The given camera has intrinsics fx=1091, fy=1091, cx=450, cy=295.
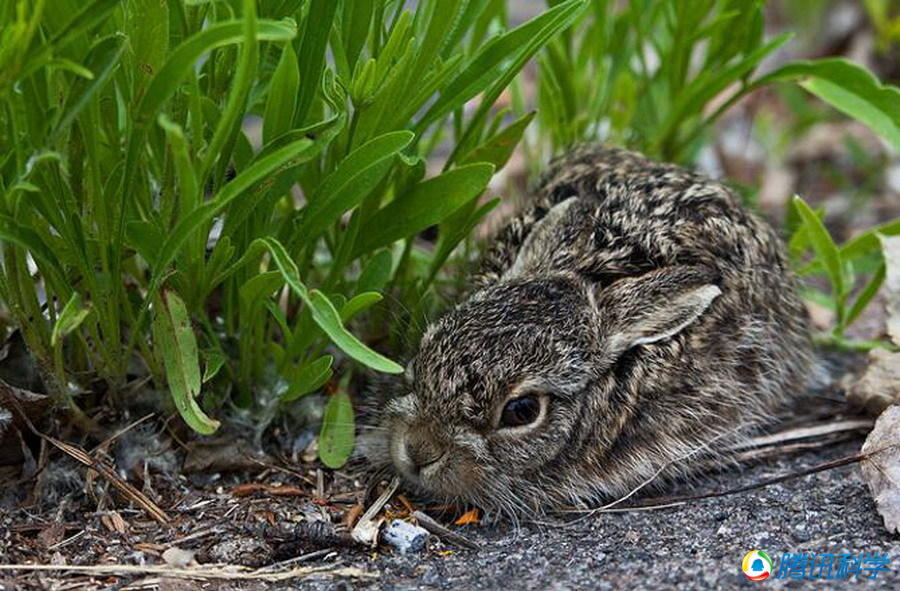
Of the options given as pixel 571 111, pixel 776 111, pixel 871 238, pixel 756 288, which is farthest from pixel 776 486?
pixel 776 111

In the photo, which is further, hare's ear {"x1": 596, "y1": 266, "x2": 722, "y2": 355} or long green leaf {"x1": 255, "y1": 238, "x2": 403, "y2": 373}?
hare's ear {"x1": 596, "y1": 266, "x2": 722, "y2": 355}

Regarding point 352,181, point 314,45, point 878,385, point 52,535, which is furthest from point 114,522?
point 878,385

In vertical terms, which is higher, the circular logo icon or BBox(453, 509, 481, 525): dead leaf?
the circular logo icon

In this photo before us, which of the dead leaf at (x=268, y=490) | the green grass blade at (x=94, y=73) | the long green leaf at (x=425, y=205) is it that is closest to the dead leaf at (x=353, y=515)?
the dead leaf at (x=268, y=490)

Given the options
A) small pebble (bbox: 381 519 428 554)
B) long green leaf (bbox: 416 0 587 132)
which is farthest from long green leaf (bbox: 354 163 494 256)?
small pebble (bbox: 381 519 428 554)

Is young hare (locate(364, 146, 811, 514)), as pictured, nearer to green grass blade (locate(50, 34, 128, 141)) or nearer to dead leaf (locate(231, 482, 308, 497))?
dead leaf (locate(231, 482, 308, 497))

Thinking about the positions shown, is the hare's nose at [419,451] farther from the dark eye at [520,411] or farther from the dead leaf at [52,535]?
the dead leaf at [52,535]

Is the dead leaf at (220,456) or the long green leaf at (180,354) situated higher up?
the long green leaf at (180,354)
